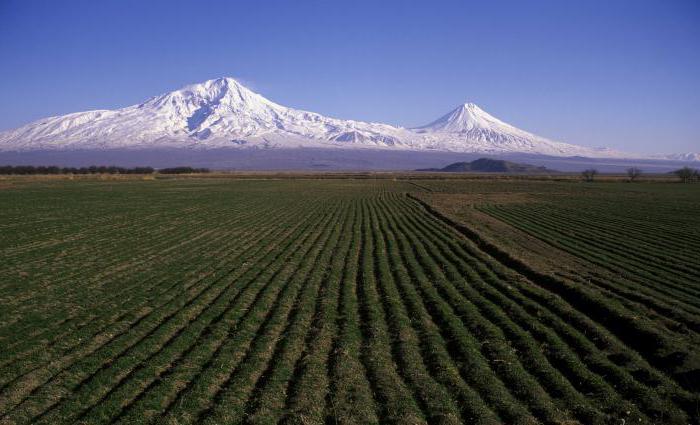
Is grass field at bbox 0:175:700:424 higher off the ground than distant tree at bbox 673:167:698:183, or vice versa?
distant tree at bbox 673:167:698:183

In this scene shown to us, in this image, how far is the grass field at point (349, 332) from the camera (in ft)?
24.6

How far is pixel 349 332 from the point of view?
10742 mm

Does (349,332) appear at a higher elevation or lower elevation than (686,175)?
lower

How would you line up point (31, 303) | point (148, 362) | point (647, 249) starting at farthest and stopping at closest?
point (647, 249) → point (31, 303) → point (148, 362)

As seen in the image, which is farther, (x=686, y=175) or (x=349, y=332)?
(x=686, y=175)

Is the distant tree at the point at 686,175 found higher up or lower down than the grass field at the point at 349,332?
higher up

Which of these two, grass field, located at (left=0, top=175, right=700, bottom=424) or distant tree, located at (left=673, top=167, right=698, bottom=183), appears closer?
grass field, located at (left=0, top=175, right=700, bottom=424)

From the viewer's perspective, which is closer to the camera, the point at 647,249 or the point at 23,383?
the point at 23,383

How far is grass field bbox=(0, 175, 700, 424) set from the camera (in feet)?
24.6

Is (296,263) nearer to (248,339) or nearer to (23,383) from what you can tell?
(248,339)

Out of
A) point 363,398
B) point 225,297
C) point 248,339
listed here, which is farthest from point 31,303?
point 363,398

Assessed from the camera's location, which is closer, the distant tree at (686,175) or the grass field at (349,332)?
the grass field at (349,332)

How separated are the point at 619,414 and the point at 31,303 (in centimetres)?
1328

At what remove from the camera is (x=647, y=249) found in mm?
21156
